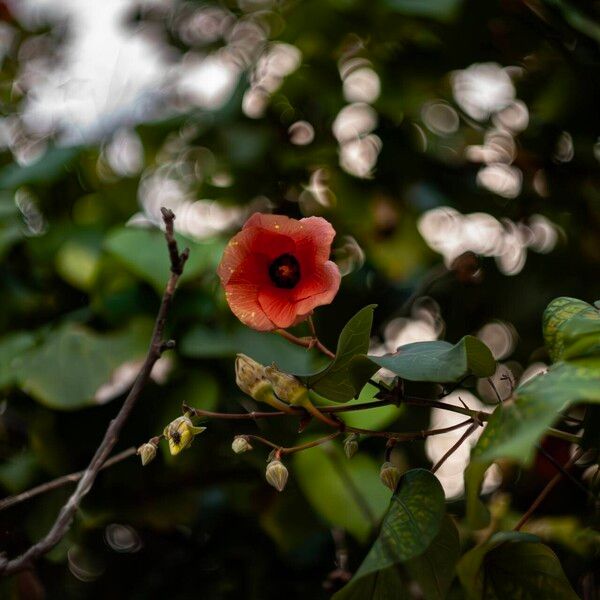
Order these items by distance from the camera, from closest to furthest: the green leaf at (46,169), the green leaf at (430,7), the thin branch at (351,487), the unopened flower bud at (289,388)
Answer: the unopened flower bud at (289,388) → the thin branch at (351,487) → the green leaf at (430,7) → the green leaf at (46,169)

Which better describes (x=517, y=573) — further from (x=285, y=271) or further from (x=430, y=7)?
(x=430, y=7)

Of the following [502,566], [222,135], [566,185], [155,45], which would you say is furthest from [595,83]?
[155,45]

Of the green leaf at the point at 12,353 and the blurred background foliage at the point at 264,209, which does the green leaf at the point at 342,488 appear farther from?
the green leaf at the point at 12,353

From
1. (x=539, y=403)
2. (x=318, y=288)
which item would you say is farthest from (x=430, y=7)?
(x=539, y=403)


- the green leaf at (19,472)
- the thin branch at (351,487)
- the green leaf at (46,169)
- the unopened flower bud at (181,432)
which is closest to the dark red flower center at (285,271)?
the unopened flower bud at (181,432)

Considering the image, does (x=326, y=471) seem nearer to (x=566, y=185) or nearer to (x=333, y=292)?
(x=333, y=292)

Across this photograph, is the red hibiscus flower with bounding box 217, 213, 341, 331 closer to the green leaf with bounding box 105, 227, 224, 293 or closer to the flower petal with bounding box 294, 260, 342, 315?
the flower petal with bounding box 294, 260, 342, 315
